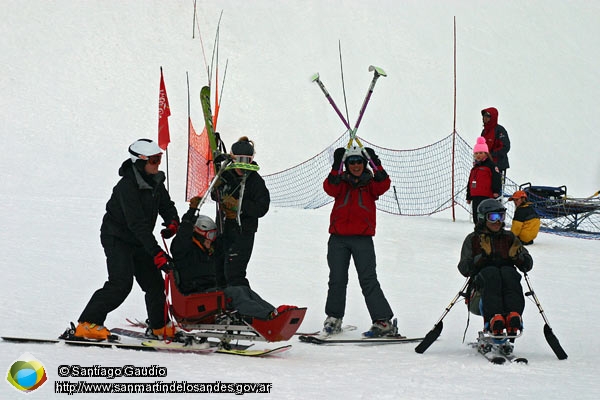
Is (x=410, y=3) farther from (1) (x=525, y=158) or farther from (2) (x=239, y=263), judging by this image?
(2) (x=239, y=263)

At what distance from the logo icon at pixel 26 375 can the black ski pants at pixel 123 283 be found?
3.13 ft

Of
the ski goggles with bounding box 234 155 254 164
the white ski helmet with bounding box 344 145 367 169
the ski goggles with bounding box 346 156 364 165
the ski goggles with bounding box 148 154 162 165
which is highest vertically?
the white ski helmet with bounding box 344 145 367 169

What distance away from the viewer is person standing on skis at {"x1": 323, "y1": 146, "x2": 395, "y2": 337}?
648cm

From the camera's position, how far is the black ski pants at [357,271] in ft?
21.3

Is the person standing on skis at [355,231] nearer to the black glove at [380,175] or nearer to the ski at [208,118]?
the black glove at [380,175]

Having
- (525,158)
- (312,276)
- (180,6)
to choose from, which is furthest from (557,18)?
(312,276)

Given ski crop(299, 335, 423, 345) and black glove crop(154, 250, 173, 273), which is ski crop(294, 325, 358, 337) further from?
black glove crop(154, 250, 173, 273)

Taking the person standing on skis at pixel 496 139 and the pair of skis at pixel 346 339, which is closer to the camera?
the pair of skis at pixel 346 339

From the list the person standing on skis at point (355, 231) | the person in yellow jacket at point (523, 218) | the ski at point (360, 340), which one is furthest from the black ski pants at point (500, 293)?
the person in yellow jacket at point (523, 218)

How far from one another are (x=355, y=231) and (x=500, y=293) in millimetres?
1243

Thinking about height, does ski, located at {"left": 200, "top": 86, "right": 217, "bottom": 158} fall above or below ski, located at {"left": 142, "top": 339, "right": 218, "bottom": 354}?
above

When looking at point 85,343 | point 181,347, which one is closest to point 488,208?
point 181,347

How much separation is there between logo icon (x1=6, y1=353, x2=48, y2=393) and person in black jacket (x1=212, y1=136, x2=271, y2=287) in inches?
79.7

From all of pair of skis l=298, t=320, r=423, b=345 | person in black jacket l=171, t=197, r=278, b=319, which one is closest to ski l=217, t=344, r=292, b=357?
person in black jacket l=171, t=197, r=278, b=319
